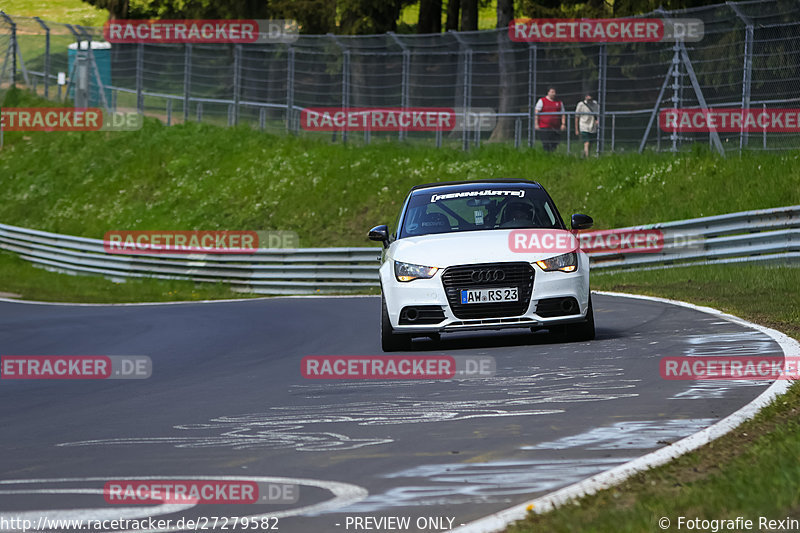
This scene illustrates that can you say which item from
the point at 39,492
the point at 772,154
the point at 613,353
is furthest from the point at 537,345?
the point at 772,154

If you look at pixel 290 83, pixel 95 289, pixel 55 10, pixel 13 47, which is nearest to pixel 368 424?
pixel 95 289

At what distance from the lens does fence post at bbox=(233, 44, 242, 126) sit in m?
37.2

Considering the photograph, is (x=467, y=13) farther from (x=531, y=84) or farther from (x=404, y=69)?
(x=531, y=84)

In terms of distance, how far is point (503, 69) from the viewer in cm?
3023

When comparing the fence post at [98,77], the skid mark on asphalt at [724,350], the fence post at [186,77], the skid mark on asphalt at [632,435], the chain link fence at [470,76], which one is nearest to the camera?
the skid mark on asphalt at [632,435]

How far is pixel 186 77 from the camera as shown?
4041 centimetres

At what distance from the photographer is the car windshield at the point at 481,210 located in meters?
12.7

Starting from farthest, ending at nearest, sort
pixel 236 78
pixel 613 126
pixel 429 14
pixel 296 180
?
pixel 429 14
pixel 236 78
pixel 296 180
pixel 613 126

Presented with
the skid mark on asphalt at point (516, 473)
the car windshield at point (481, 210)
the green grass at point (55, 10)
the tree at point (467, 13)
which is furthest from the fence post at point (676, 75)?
the green grass at point (55, 10)

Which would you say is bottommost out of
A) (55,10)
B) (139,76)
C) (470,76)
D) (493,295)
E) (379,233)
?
(493,295)

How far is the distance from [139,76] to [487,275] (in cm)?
3259

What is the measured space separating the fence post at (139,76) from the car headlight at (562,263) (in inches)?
1265

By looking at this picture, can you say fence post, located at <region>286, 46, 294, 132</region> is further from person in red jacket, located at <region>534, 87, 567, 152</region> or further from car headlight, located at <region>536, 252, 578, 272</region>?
car headlight, located at <region>536, 252, 578, 272</region>

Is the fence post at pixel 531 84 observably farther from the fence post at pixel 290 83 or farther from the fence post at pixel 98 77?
the fence post at pixel 98 77
